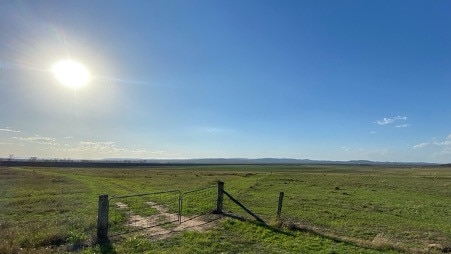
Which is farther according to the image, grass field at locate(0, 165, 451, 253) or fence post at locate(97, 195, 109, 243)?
fence post at locate(97, 195, 109, 243)

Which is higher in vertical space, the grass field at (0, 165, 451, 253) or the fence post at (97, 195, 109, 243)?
the fence post at (97, 195, 109, 243)

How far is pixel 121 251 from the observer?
11.2 meters

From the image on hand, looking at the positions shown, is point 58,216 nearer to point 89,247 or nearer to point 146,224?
point 146,224

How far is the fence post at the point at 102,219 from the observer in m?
12.1

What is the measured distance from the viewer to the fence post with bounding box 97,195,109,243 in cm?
1214

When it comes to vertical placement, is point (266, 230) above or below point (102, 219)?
below

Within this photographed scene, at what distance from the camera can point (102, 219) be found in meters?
12.3

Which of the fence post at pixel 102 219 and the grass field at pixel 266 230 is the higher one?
the fence post at pixel 102 219

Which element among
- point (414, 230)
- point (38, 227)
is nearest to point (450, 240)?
point (414, 230)

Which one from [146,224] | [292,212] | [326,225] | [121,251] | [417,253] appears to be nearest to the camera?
[121,251]

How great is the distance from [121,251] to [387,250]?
1001 cm

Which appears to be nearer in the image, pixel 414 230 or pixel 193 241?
pixel 193 241

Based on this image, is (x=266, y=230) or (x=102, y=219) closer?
(x=102, y=219)

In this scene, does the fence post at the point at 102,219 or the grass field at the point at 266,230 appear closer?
the grass field at the point at 266,230
